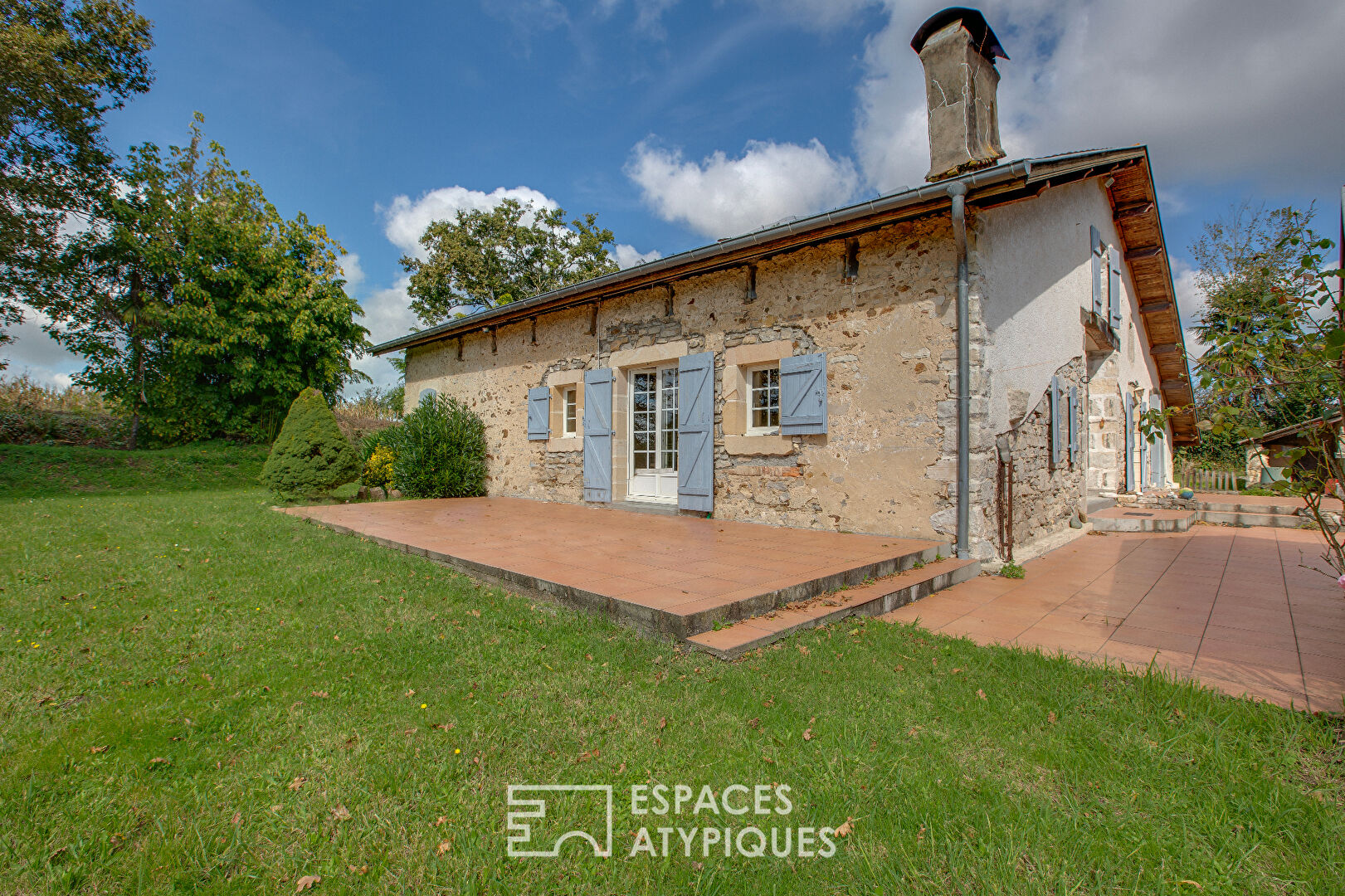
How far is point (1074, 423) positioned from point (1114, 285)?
297 cm

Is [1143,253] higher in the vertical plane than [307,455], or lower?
higher

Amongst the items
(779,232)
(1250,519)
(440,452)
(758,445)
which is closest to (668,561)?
(758,445)

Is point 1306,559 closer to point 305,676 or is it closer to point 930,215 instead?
point 930,215

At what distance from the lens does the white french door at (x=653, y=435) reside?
759 centimetres

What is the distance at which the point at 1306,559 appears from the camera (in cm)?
545

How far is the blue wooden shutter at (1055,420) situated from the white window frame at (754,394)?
2.94m

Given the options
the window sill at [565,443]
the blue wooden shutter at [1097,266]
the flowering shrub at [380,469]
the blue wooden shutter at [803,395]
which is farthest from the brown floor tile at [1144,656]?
the flowering shrub at [380,469]

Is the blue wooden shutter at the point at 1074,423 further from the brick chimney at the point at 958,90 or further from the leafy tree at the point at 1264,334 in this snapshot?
the leafy tree at the point at 1264,334

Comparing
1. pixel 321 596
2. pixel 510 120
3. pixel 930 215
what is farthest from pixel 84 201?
pixel 930 215

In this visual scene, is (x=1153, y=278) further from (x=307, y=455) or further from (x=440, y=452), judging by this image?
(x=307, y=455)

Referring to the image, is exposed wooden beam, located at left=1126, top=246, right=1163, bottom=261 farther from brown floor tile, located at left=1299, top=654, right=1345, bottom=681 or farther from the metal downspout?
brown floor tile, located at left=1299, top=654, right=1345, bottom=681

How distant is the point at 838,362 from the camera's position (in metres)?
5.71

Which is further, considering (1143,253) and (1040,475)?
(1143,253)

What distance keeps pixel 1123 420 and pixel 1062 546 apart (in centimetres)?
449
